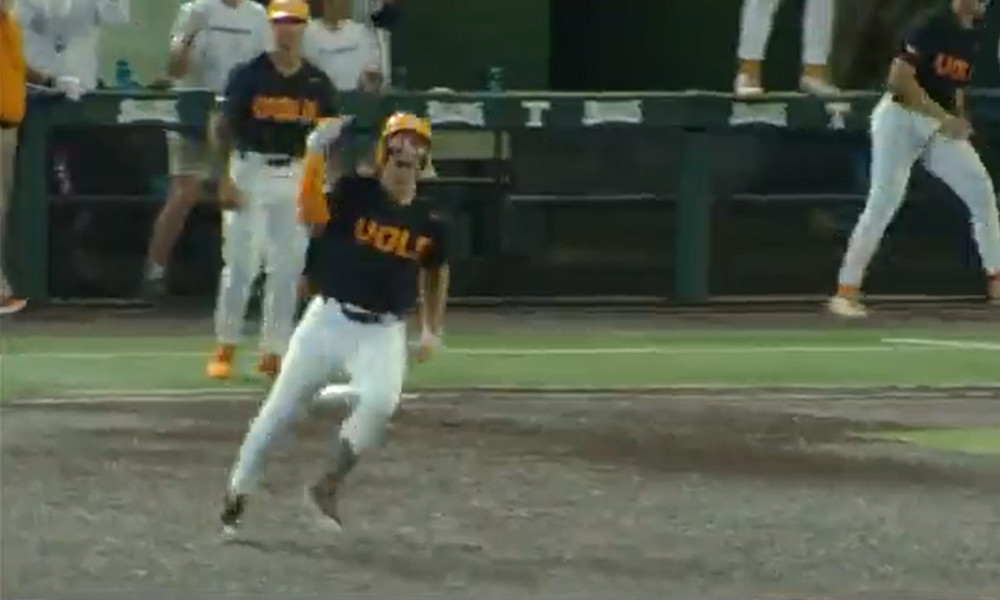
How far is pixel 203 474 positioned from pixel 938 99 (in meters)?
6.45

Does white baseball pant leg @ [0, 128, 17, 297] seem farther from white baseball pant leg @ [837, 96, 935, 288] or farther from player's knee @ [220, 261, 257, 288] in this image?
white baseball pant leg @ [837, 96, 935, 288]

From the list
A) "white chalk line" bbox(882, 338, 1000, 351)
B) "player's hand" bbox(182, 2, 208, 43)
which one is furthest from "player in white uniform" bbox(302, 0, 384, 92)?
"white chalk line" bbox(882, 338, 1000, 351)

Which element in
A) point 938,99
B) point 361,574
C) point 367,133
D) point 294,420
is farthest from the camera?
point 367,133

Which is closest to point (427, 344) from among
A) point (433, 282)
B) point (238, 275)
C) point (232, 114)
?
point (433, 282)

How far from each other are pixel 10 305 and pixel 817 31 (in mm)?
5413

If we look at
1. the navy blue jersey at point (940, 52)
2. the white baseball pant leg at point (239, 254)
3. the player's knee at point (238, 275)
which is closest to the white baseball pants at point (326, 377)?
the white baseball pant leg at point (239, 254)

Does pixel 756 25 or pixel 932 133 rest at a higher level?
pixel 756 25

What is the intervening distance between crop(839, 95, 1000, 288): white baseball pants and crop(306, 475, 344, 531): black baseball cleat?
6.78 meters

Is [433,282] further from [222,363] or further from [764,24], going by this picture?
[764,24]

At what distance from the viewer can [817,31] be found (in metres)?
16.7

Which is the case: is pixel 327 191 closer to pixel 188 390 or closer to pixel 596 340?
pixel 188 390

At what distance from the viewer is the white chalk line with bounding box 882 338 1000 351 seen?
1487cm

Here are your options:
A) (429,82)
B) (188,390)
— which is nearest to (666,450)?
(188,390)

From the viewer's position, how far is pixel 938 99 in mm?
15219
